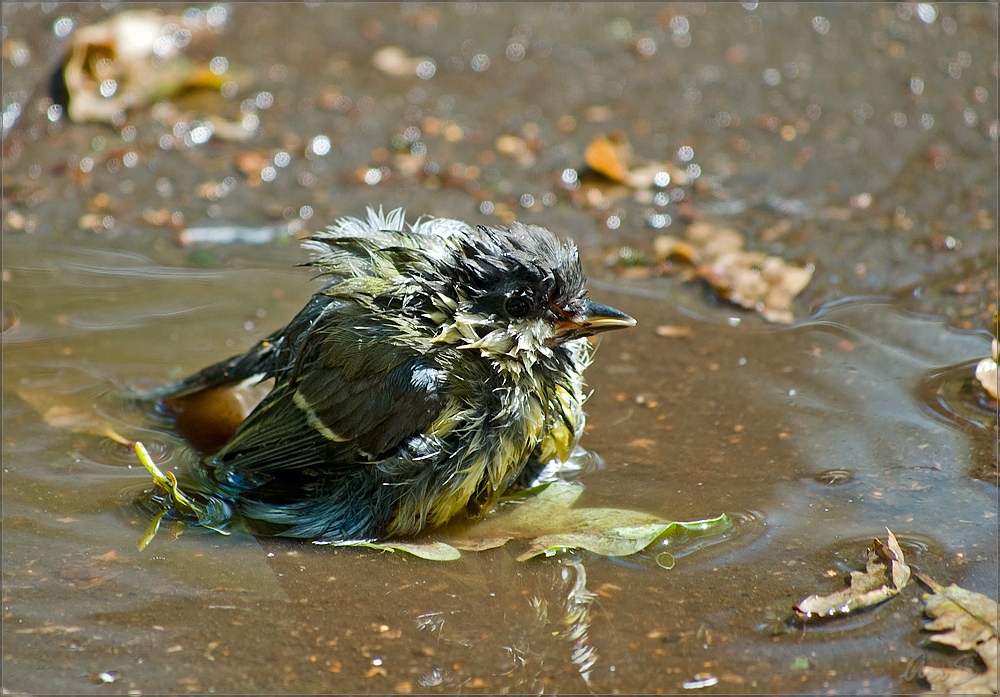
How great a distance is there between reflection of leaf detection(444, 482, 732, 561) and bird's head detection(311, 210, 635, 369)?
50cm

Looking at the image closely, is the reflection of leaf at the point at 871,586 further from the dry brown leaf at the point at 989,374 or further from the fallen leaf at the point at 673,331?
the fallen leaf at the point at 673,331

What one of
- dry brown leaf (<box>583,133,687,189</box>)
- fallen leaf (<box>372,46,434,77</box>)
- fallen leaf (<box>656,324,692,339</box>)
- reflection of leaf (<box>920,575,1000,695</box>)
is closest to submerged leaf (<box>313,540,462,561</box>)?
reflection of leaf (<box>920,575,1000,695</box>)

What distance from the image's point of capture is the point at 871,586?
3.13 metres

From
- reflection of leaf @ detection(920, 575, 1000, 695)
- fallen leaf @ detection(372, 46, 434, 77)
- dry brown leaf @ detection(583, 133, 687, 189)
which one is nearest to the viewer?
reflection of leaf @ detection(920, 575, 1000, 695)

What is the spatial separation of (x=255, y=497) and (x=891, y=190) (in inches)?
150

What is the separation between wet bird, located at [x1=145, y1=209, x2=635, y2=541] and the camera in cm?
357

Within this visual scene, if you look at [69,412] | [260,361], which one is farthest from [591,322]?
[69,412]

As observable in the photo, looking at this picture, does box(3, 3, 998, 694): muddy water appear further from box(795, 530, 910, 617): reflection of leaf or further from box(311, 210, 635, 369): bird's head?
box(311, 210, 635, 369): bird's head

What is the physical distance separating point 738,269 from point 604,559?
89.2 inches

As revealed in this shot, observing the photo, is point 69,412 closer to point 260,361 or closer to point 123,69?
point 260,361

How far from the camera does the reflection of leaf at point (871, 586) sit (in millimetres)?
3062

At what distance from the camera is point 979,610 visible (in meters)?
2.98

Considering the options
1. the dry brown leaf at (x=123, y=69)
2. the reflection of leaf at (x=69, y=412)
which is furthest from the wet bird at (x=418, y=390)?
the dry brown leaf at (x=123, y=69)

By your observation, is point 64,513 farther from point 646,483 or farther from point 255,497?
point 646,483
